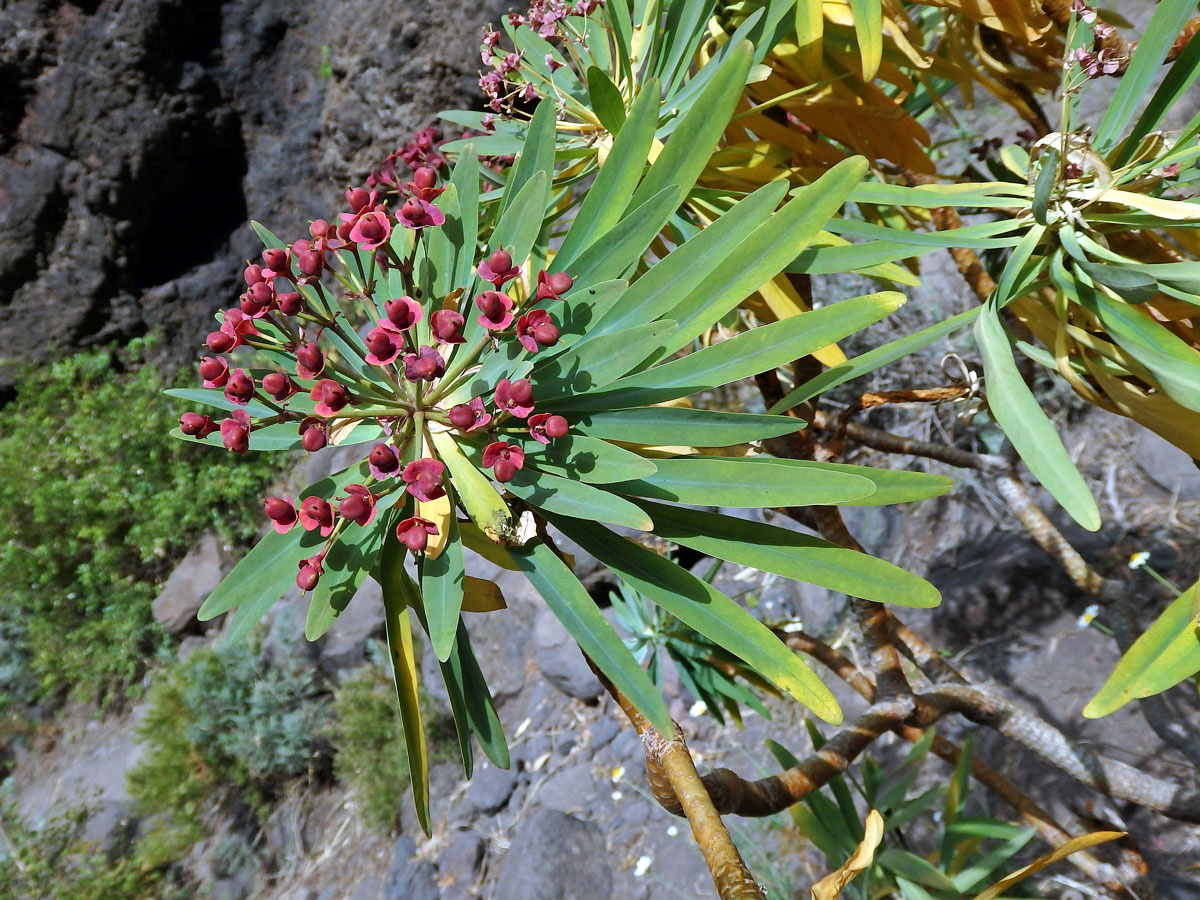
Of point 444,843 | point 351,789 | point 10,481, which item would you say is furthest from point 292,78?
point 444,843

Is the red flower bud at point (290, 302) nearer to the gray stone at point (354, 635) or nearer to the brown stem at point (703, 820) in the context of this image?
the brown stem at point (703, 820)

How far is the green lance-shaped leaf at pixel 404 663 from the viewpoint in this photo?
21.6 inches

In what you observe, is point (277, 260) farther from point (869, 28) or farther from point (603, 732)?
point (603, 732)

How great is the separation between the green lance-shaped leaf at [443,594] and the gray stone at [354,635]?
3388 mm

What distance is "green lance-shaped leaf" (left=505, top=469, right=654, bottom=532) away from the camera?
0.47 m

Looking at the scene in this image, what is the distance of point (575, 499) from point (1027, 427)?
34 cm

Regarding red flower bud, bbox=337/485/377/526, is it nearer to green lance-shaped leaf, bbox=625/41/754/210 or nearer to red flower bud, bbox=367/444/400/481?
red flower bud, bbox=367/444/400/481

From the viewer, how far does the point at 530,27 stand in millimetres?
843

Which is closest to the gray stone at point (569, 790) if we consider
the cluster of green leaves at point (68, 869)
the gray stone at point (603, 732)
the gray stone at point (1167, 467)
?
the gray stone at point (603, 732)

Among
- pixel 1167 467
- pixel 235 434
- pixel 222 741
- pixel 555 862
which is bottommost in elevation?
pixel 222 741

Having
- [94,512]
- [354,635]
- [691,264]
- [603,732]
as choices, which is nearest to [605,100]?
[691,264]

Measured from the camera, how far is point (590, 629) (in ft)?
1.70

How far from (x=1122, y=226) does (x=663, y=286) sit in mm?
377

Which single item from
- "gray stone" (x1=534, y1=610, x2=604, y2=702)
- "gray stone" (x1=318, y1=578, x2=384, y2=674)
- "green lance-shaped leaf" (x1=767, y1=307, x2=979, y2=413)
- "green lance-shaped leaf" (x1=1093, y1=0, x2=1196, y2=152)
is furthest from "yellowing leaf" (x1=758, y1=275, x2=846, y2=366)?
"gray stone" (x1=318, y1=578, x2=384, y2=674)
